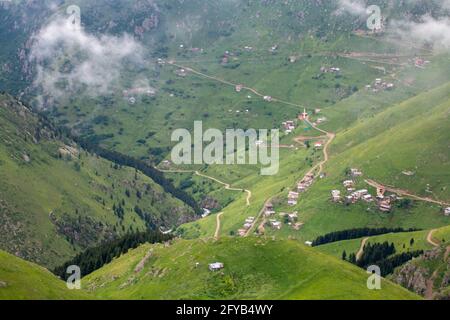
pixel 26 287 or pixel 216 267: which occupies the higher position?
pixel 26 287

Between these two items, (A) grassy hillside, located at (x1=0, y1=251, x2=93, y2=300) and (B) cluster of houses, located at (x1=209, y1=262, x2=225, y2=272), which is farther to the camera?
(B) cluster of houses, located at (x1=209, y1=262, x2=225, y2=272)

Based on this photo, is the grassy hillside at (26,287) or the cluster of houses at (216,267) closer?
the grassy hillside at (26,287)

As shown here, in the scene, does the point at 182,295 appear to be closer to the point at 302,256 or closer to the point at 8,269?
the point at 302,256

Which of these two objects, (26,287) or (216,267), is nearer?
(26,287)
